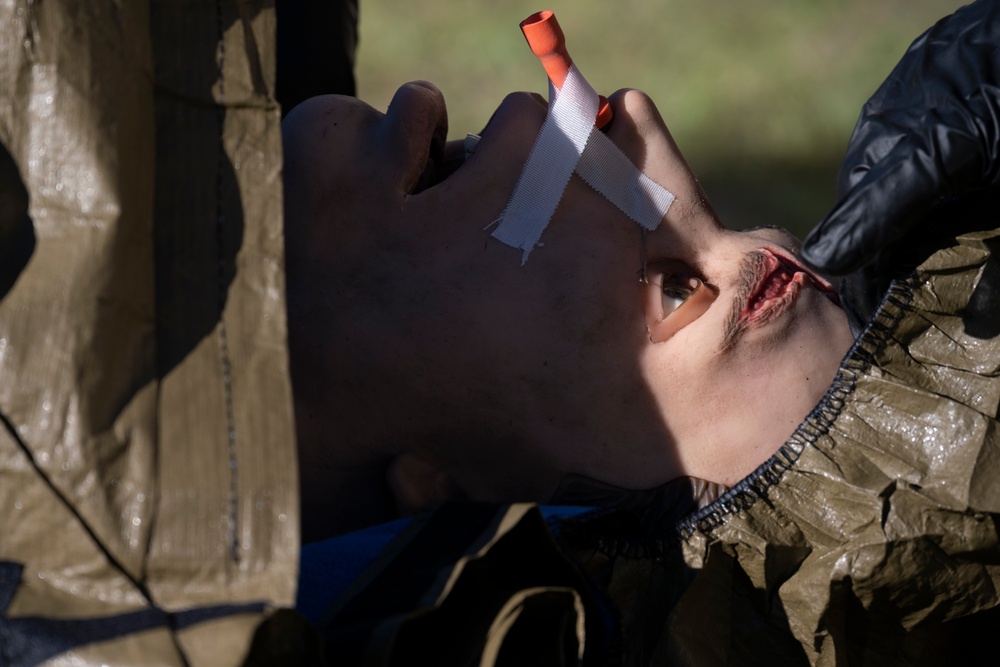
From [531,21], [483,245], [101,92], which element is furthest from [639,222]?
[101,92]

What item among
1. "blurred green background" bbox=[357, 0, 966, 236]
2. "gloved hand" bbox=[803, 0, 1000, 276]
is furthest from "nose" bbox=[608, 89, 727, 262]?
"blurred green background" bbox=[357, 0, 966, 236]

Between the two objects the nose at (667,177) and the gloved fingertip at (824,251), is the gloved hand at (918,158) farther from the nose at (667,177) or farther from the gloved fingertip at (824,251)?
the nose at (667,177)

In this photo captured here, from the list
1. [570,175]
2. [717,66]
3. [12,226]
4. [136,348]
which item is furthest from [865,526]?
[717,66]

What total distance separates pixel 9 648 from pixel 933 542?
1.05 metres

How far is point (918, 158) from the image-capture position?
128 cm

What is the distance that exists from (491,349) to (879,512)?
534mm

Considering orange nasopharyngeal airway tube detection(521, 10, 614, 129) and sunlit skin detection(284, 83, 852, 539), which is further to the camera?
orange nasopharyngeal airway tube detection(521, 10, 614, 129)

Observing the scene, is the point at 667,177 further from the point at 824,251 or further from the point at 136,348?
the point at 136,348

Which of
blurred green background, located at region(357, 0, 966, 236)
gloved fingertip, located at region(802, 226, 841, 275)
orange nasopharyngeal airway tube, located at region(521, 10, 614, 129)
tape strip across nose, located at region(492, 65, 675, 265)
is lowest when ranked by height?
gloved fingertip, located at region(802, 226, 841, 275)

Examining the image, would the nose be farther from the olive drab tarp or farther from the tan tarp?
the olive drab tarp

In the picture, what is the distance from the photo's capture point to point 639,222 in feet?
4.81

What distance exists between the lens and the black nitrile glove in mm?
1275

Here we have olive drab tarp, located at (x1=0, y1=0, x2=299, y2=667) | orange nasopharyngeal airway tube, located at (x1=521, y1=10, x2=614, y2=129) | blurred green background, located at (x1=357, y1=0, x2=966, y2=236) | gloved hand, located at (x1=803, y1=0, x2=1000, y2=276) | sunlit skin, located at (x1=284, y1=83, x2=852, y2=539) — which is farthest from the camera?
blurred green background, located at (x1=357, y1=0, x2=966, y2=236)

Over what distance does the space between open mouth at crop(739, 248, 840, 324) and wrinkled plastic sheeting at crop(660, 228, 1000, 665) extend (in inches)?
5.3
